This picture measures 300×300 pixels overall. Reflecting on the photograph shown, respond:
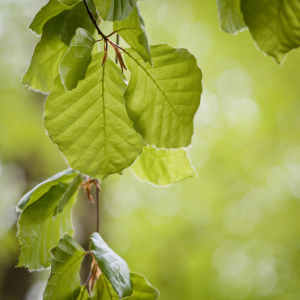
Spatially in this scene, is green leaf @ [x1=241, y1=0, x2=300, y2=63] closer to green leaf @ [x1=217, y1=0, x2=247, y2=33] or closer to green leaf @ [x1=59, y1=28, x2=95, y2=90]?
green leaf @ [x1=217, y1=0, x2=247, y2=33]

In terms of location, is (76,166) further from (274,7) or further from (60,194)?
(274,7)

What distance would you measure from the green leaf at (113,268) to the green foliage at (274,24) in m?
0.25

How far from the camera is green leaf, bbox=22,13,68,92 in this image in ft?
1.43

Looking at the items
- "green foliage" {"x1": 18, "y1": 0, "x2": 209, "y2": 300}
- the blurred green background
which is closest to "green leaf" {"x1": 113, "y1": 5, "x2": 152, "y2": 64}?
"green foliage" {"x1": 18, "y1": 0, "x2": 209, "y2": 300}

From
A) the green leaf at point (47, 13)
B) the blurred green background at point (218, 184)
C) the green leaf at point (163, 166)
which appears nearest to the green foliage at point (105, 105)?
the green leaf at point (47, 13)

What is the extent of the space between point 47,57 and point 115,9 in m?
0.16

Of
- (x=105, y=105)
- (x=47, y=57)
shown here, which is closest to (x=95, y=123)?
(x=105, y=105)

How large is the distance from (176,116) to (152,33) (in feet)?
15.1

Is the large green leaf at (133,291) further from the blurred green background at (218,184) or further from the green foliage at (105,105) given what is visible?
the blurred green background at (218,184)

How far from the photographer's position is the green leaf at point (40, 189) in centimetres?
43

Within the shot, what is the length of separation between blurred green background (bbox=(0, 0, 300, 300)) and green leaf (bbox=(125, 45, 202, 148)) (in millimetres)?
3979

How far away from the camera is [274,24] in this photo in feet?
1.22

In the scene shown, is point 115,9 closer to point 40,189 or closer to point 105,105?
point 105,105

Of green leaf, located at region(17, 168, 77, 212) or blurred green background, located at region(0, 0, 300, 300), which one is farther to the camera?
blurred green background, located at region(0, 0, 300, 300)
